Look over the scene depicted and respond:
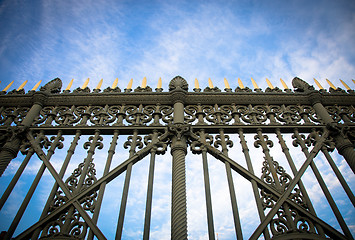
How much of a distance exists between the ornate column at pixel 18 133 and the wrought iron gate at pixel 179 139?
0.06ft

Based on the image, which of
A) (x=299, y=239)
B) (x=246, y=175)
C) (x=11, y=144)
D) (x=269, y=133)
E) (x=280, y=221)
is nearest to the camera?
(x=299, y=239)

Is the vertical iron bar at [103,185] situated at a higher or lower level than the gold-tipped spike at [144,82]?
lower

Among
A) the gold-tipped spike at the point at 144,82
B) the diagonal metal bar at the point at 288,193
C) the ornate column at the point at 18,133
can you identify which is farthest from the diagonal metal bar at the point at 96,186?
the diagonal metal bar at the point at 288,193

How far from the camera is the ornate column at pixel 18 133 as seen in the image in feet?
16.0

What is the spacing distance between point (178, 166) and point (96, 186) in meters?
1.53

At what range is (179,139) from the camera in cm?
505

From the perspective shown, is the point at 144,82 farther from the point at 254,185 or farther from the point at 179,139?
the point at 254,185

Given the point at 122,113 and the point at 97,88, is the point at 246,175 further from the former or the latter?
the point at 97,88

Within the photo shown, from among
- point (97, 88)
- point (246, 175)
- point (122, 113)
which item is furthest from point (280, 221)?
point (97, 88)

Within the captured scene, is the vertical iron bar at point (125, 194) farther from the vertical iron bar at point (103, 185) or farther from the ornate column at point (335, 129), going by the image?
the ornate column at point (335, 129)

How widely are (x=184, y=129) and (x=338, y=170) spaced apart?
310 cm

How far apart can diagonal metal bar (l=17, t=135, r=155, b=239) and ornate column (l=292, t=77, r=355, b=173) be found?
3.93 metres

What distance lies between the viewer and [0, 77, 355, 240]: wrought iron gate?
398 cm

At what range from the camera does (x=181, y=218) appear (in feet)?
12.9
